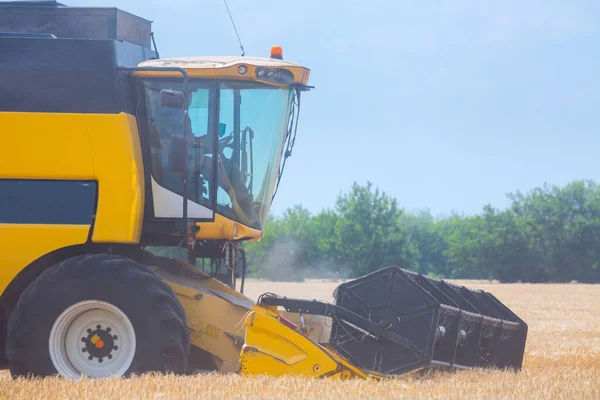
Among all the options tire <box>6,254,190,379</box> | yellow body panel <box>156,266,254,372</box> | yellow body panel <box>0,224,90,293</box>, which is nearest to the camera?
tire <box>6,254,190,379</box>

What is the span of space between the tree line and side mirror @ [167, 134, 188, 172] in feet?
183

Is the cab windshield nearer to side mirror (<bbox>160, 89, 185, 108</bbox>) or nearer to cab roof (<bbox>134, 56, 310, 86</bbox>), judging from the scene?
cab roof (<bbox>134, 56, 310, 86</bbox>)

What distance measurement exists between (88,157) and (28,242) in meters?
0.84

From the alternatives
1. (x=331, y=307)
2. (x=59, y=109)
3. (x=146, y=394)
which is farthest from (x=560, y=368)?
(x=59, y=109)

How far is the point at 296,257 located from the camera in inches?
2778

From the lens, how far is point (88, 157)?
7.20 meters

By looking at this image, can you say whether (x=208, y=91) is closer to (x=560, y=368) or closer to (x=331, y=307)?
(x=331, y=307)

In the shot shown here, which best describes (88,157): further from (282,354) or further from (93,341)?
(282,354)

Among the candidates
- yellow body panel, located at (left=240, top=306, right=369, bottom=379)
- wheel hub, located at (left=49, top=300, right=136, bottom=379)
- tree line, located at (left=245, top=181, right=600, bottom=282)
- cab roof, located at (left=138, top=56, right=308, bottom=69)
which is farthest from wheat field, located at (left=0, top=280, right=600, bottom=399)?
tree line, located at (left=245, top=181, right=600, bottom=282)

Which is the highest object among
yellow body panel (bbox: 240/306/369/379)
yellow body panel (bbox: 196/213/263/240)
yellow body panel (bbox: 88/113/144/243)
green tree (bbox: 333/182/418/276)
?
yellow body panel (bbox: 88/113/144/243)

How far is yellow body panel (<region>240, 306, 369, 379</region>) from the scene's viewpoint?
679 cm

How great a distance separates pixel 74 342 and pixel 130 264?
30.0 inches

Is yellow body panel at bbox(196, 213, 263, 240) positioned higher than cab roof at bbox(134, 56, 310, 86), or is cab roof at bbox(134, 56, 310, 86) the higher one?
cab roof at bbox(134, 56, 310, 86)

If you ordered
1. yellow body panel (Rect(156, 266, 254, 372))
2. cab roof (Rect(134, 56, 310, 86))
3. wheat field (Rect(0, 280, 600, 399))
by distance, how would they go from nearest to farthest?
wheat field (Rect(0, 280, 600, 399)), yellow body panel (Rect(156, 266, 254, 372)), cab roof (Rect(134, 56, 310, 86))
